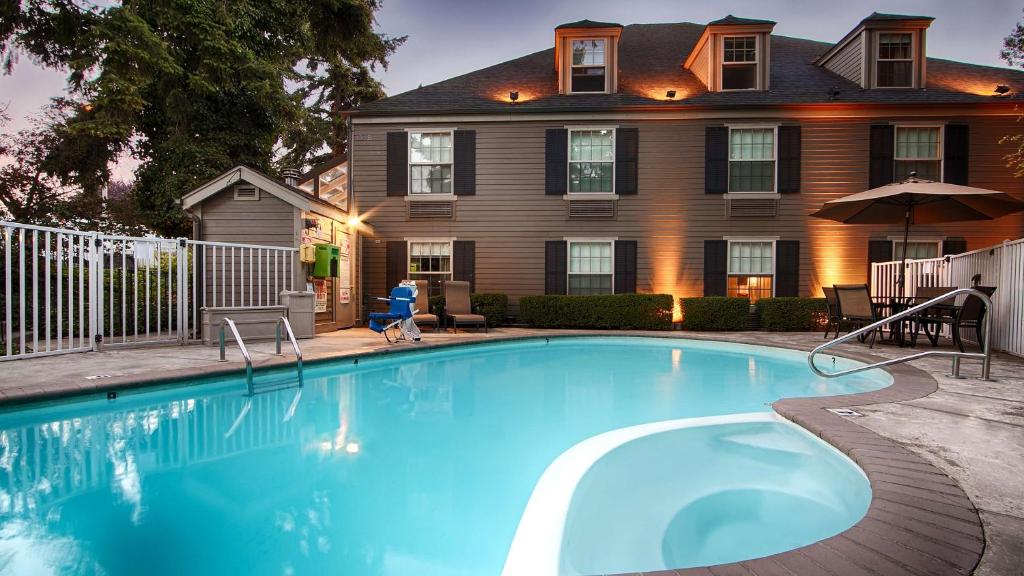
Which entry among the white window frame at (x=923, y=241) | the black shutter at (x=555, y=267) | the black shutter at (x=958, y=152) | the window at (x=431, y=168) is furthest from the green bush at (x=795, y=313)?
the window at (x=431, y=168)

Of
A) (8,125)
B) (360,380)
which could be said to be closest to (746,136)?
(360,380)

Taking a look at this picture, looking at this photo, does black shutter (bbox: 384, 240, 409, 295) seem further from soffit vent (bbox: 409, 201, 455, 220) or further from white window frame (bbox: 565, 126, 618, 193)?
white window frame (bbox: 565, 126, 618, 193)

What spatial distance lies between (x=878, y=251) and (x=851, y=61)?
15.6 ft

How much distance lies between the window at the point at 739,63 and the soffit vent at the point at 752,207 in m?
2.73

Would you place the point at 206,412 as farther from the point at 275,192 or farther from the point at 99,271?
the point at 275,192

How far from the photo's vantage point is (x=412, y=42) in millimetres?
21672

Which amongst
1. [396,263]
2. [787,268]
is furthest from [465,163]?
[787,268]

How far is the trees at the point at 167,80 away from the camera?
10791 mm

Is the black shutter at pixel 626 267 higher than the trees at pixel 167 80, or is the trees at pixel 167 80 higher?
the trees at pixel 167 80

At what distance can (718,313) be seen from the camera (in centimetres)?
993

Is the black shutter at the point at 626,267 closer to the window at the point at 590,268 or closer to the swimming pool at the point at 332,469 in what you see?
the window at the point at 590,268

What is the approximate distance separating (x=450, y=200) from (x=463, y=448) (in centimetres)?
833

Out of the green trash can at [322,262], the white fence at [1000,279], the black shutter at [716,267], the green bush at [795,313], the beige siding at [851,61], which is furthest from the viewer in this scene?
the beige siding at [851,61]

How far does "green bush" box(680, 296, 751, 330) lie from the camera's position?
9.89 meters
